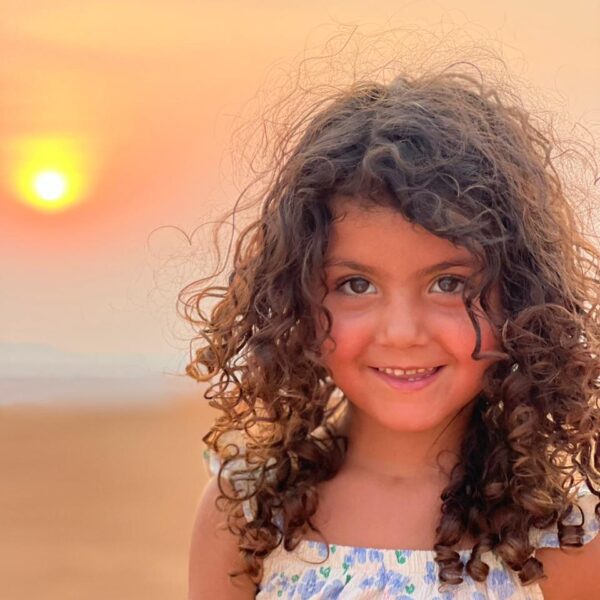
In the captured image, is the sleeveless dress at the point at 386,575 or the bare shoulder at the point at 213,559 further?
the bare shoulder at the point at 213,559

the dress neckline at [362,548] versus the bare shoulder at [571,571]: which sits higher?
the dress neckline at [362,548]

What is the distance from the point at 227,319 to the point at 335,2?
14.1ft

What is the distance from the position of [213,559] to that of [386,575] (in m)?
0.31

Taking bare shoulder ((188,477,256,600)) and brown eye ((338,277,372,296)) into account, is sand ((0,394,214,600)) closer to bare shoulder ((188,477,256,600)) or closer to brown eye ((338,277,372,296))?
bare shoulder ((188,477,256,600))

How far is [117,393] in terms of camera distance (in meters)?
9.63

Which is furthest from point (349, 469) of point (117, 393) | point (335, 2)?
point (117, 393)

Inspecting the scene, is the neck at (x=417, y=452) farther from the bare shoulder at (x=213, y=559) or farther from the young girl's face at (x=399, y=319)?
the bare shoulder at (x=213, y=559)

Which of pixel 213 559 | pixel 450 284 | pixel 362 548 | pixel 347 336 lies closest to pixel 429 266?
pixel 450 284

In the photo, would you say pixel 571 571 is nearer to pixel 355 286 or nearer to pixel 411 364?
pixel 411 364

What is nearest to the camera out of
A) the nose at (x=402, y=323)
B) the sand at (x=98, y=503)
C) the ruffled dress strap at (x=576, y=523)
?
the nose at (x=402, y=323)

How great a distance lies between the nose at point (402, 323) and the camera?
187cm

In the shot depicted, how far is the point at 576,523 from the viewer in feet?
6.53

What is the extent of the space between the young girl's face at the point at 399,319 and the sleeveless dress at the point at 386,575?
21cm

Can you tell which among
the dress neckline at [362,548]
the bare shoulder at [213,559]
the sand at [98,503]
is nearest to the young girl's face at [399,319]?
the dress neckline at [362,548]
